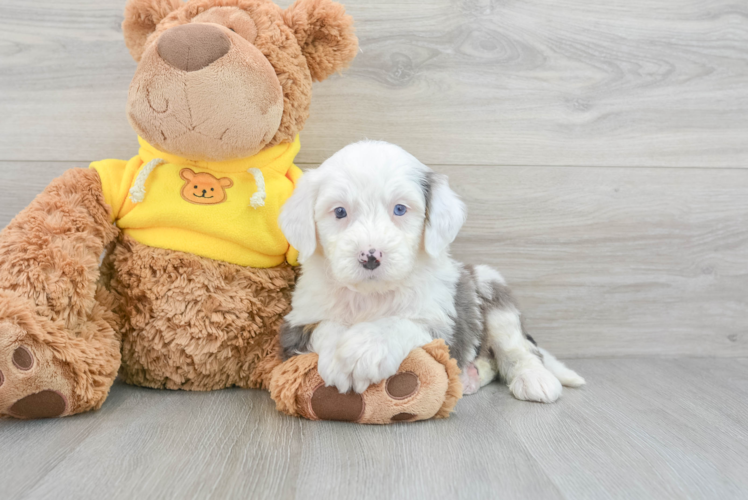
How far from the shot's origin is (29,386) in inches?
49.5

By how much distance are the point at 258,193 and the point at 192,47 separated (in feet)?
1.24

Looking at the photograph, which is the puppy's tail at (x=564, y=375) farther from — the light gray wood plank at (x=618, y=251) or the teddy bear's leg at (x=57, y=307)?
the teddy bear's leg at (x=57, y=307)

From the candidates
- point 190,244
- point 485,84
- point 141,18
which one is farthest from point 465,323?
point 141,18

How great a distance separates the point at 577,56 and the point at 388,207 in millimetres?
1053

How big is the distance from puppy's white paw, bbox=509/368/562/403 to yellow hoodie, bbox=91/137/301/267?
75cm

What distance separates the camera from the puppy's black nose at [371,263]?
1.27 meters

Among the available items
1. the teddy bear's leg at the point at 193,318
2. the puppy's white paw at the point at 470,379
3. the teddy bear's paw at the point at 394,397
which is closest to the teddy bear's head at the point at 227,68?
the teddy bear's leg at the point at 193,318

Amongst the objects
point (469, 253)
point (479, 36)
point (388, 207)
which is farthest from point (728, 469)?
point (479, 36)

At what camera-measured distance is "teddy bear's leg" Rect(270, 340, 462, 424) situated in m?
1.32

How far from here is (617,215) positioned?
80.8 inches

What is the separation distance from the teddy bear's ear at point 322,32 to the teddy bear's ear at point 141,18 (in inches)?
12.5

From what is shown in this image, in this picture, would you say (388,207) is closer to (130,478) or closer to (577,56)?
(130,478)

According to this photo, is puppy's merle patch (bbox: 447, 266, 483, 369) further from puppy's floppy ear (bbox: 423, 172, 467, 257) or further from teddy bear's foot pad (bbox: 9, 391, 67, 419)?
teddy bear's foot pad (bbox: 9, 391, 67, 419)

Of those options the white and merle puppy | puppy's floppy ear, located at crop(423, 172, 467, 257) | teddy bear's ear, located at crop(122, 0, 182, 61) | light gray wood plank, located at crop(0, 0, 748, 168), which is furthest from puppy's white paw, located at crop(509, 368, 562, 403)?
teddy bear's ear, located at crop(122, 0, 182, 61)
